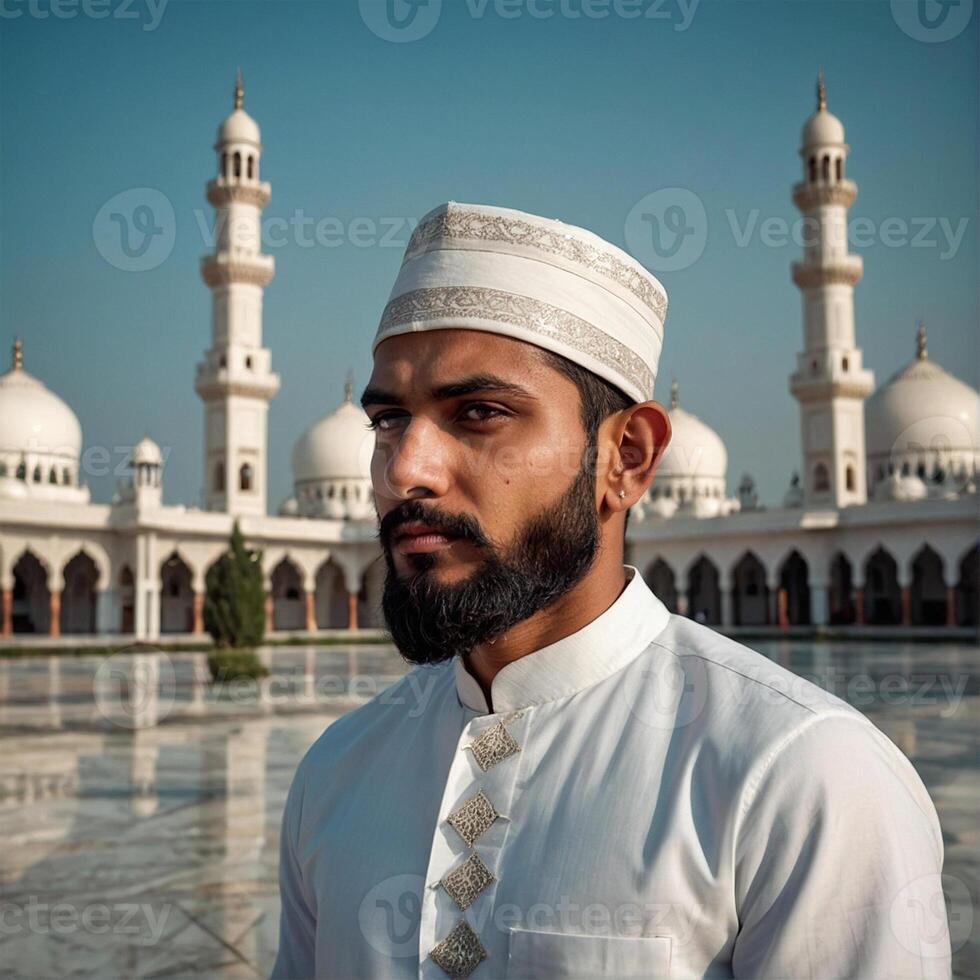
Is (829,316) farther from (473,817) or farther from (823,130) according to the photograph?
(473,817)

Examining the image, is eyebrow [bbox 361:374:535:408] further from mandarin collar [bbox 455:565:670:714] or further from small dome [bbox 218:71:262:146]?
small dome [bbox 218:71:262:146]

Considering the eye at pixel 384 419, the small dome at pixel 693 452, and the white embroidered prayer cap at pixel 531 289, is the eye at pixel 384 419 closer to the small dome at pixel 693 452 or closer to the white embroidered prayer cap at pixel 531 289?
the white embroidered prayer cap at pixel 531 289

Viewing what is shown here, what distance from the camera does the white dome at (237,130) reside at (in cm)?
2184

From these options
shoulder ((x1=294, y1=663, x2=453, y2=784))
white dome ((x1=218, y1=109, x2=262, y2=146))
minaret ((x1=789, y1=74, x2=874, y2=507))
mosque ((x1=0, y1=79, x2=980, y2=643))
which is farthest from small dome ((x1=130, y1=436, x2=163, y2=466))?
shoulder ((x1=294, y1=663, x2=453, y2=784))

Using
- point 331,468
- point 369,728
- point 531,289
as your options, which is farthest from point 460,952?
point 331,468

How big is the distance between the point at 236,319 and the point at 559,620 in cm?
2175

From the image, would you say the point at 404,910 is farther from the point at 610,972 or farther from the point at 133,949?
the point at 133,949

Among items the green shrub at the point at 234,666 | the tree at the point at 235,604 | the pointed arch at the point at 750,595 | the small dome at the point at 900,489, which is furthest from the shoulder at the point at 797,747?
the pointed arch at the point at 750,595

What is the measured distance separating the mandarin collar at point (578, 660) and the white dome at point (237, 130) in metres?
22.4

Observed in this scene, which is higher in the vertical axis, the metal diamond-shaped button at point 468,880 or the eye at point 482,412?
the eye at point 482,412

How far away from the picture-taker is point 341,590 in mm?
28828

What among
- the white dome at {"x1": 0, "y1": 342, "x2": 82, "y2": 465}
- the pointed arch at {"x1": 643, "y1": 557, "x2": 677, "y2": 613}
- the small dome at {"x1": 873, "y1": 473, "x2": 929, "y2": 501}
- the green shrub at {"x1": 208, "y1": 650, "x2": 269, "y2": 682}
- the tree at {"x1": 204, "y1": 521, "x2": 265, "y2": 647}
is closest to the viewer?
the green shrub at {"x1": 208, "y1": 650, "x2": 269, "y2": 682}

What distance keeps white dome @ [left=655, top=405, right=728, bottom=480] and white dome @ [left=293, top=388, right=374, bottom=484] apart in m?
8.01

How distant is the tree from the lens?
1291 cm
